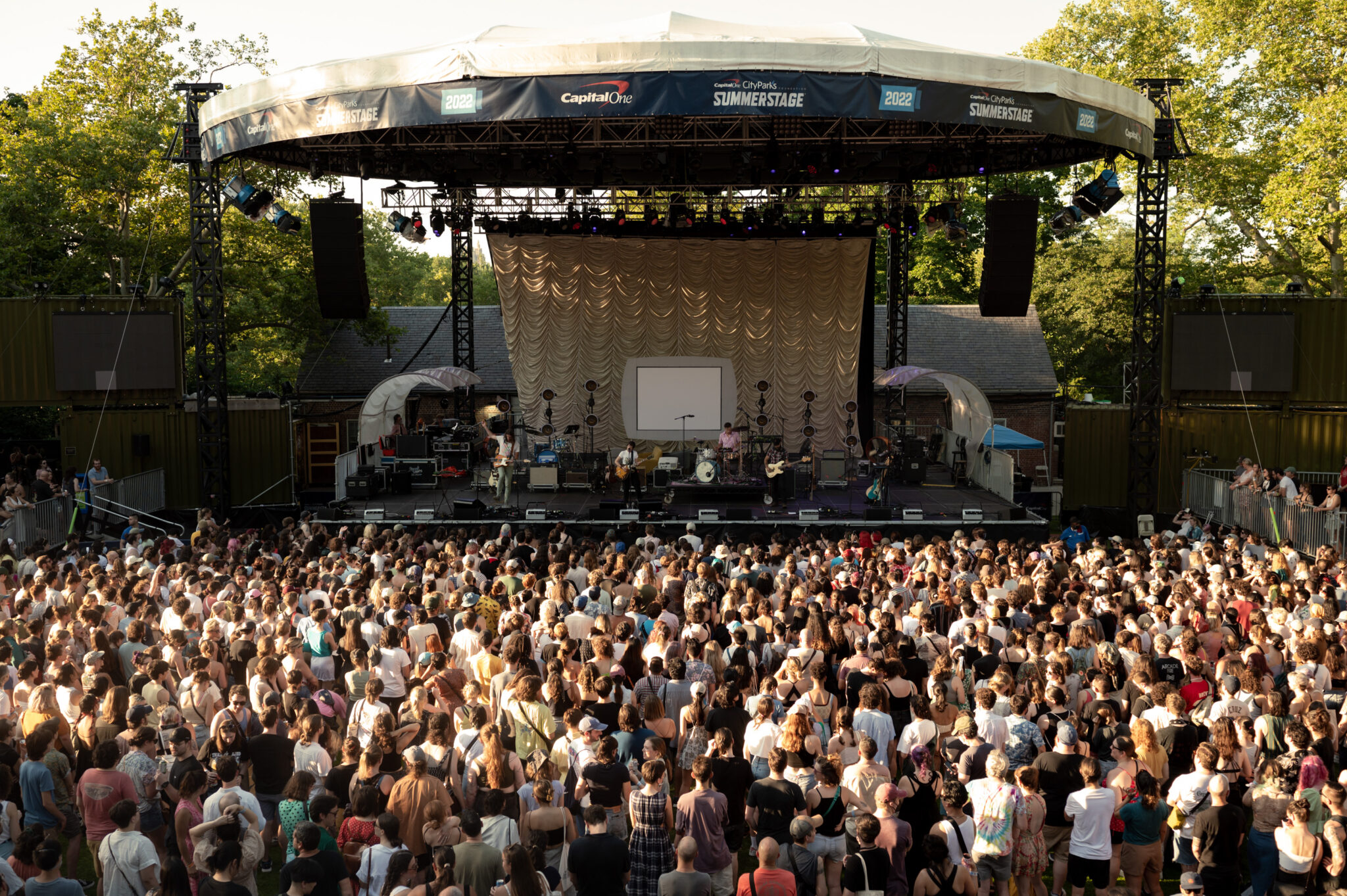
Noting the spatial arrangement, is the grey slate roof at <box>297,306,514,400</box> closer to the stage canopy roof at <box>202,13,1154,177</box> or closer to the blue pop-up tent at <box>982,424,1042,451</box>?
the blue pop-up tent at <box>982,424,1042,451</box>

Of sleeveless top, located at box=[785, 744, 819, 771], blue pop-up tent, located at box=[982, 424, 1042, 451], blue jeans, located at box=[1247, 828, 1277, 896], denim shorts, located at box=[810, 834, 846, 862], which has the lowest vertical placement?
blue jeans, located at box=[1247, 828, 1277, 896]

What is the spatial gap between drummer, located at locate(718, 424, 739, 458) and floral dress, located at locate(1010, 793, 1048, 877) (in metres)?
17.2

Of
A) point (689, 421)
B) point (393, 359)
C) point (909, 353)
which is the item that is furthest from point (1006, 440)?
point (393, 359)

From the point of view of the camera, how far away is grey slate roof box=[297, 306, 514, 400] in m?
32.9

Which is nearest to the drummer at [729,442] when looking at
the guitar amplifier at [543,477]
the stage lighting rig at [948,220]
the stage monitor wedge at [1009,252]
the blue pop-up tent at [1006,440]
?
the guitar amplifier at [543,477]

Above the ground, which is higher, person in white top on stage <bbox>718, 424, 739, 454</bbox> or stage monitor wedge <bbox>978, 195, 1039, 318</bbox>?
stage monitor wedge <bbox>978, 195, 1039, 318</bbox>

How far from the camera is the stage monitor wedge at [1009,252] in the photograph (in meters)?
20.5

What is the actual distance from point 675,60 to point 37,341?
1453cm

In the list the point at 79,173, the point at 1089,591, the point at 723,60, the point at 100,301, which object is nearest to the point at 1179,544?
the point at 1089,591

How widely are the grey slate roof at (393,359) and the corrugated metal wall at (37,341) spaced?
10130 millimetres

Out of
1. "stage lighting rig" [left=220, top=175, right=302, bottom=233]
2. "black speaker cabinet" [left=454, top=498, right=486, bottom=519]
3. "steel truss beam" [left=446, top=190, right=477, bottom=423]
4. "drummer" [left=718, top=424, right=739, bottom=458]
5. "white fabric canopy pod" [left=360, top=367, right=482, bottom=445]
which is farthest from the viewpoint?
"steel truss beam" [left=446, top=190, right=477, bottom=423]

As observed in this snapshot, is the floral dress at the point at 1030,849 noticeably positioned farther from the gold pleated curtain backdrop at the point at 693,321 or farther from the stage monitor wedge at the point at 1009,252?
the gold pleated curtain backdrop at the point at 693,321

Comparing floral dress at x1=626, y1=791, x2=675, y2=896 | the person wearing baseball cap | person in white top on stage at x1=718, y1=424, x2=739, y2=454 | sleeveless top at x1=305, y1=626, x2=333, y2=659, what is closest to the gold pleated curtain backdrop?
person in white top on stage at x1=718, y1=424, x2=739, y2=454

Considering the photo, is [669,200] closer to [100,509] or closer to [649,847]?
[100,509]
